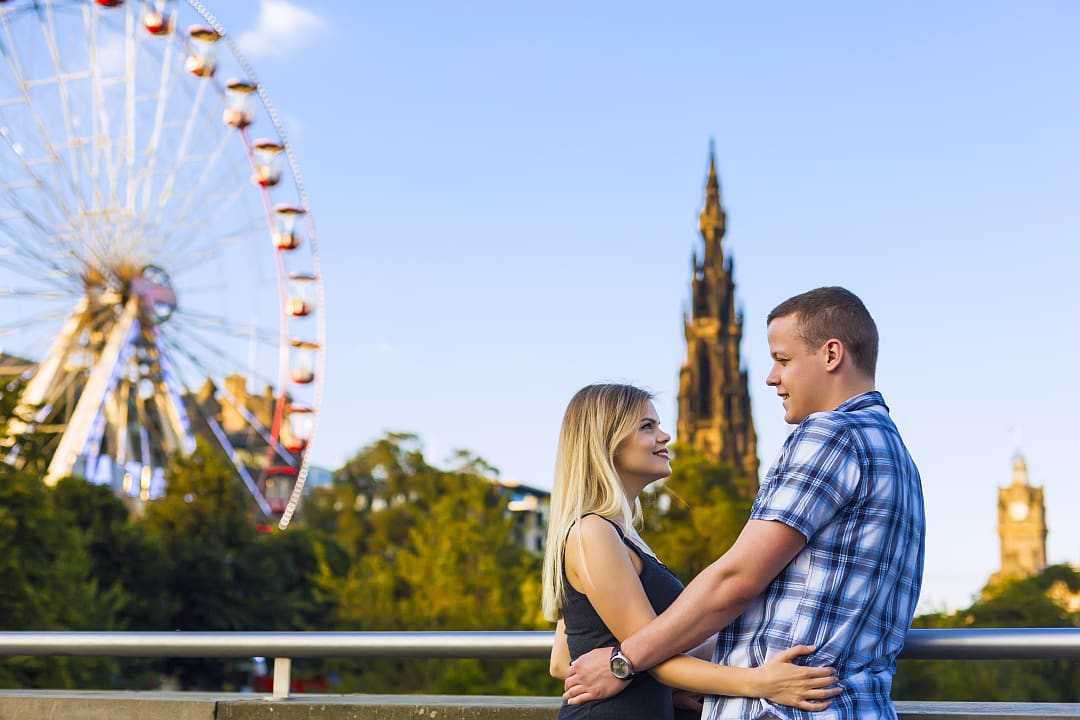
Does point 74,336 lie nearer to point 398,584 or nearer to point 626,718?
point 398,584

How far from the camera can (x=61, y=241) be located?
28.5 m

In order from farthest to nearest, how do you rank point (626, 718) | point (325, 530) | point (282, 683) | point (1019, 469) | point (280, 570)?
1. point (1019, 469)
2. point (325, 530)
3. point (280, 570)
4. point (282, 683)
5. point (626, 718)

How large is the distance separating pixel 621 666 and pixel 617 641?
0.10 meters

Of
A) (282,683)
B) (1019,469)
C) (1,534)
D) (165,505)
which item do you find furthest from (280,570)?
(1019,469)

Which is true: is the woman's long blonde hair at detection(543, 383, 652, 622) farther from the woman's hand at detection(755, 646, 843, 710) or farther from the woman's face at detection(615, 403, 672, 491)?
the woman's hand at detection(755, 646, 843, 710)

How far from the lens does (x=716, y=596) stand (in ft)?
8.50

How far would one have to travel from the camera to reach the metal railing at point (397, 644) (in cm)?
295

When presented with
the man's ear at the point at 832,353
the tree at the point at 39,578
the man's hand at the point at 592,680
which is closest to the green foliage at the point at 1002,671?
the tree at the point at 39,578

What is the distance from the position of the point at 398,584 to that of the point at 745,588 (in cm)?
4032

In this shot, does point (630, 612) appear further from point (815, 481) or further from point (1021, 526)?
point (1021, 526)

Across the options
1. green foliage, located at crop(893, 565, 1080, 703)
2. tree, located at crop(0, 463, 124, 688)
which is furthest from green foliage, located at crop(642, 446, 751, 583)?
tree, located at crop(0, 463, 124, 688)

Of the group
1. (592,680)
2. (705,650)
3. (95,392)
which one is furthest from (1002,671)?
(592,680)

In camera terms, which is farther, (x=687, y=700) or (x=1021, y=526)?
(x=1021, y=526)

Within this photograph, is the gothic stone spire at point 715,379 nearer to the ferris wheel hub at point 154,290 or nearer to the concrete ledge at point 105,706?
the ferris wheel hub at point 154,290
